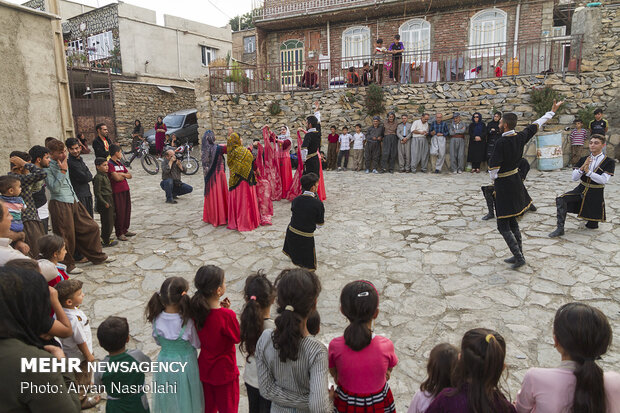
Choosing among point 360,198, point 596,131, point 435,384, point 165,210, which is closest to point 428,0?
point 596,131

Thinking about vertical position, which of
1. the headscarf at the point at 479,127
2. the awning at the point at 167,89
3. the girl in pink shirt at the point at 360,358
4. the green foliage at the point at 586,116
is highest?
the awning at the point at 167,89

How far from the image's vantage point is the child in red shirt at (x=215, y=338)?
Result: 248 cm

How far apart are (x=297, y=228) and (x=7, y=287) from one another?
132 inches

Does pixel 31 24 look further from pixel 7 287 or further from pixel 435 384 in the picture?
pixel 435 384

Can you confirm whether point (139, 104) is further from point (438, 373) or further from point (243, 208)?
point (438, 373)

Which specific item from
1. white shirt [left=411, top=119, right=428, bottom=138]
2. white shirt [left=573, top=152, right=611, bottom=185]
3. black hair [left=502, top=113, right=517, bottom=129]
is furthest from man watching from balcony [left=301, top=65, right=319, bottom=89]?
black hair [left=502, top=113, right=517, bottom=129]

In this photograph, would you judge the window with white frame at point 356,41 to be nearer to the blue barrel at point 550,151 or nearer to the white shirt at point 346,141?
the white shirt at point 346,141

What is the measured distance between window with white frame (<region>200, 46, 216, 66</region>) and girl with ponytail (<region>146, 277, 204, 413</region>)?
23.6 meters

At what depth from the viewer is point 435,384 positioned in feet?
6.45

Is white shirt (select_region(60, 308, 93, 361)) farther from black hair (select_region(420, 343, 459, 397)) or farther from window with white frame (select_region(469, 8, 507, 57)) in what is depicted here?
window with white frame (select_region(469, 8, 507, 57))

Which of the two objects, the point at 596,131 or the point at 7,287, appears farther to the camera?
the point at 596,131

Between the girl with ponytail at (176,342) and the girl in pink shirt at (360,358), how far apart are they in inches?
37.0

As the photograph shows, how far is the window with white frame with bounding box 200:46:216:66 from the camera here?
2395 centimetres

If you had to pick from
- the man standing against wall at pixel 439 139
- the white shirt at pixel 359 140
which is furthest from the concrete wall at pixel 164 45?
the man standing against wall at pixel 439 139
